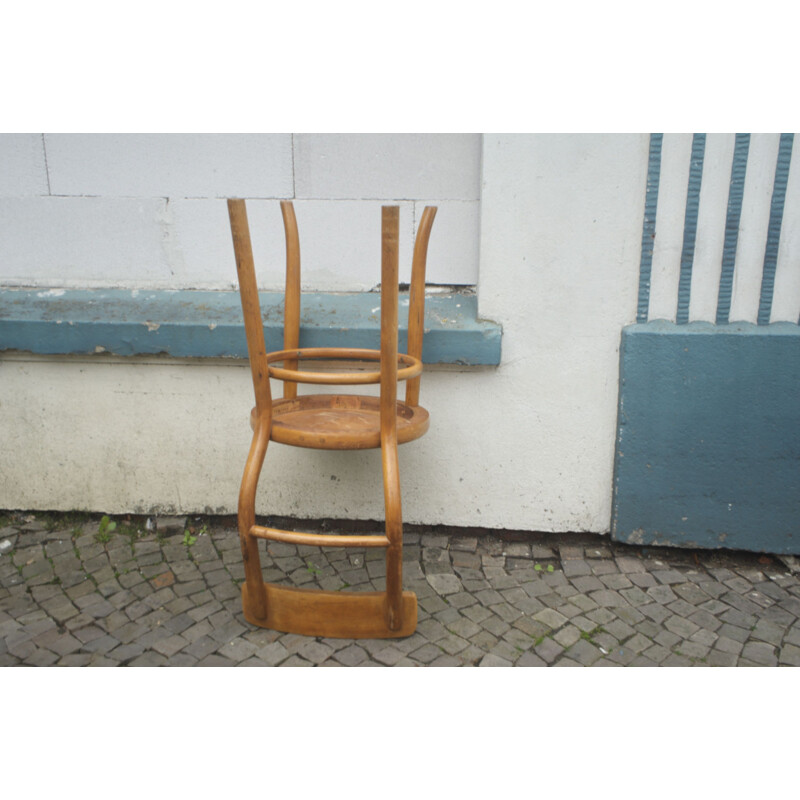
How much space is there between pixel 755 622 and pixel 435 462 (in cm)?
123

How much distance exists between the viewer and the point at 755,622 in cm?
220

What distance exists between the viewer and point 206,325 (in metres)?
2.51

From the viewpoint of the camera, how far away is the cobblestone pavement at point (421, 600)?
205cm

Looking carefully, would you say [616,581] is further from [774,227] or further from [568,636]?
[774,227]

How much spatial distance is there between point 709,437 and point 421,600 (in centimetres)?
122

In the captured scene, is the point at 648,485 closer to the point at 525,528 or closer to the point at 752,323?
the point at 525,528

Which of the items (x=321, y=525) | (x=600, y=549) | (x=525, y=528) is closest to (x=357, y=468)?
(x=321, y=525)

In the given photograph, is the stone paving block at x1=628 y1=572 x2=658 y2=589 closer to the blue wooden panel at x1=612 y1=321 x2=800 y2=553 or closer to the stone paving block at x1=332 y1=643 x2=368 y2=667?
the blue wooden panel at x1=612 y1=321 x2=800 y2=553

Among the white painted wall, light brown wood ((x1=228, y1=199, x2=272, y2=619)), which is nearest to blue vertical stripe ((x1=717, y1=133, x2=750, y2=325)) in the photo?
the white painted wall

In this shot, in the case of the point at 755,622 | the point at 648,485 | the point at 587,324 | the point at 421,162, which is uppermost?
the point at 421,162

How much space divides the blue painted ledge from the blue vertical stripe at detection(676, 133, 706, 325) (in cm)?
67

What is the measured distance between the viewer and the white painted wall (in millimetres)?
2350

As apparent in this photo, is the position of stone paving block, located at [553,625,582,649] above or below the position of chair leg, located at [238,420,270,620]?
below

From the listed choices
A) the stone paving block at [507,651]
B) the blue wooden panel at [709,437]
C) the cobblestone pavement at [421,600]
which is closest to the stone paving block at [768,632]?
the cobblestone pavement at [421,600]
